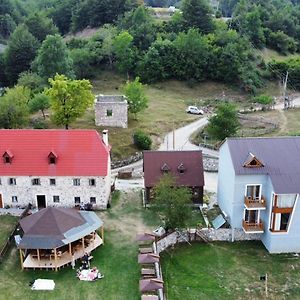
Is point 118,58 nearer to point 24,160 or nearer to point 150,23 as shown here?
point 150,23

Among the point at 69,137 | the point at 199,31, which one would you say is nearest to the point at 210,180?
the point at 69,137

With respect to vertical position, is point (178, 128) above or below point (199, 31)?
below

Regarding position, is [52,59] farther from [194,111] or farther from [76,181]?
[76,181]

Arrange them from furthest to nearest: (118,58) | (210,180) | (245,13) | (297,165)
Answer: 1. (245,13)
2. (118,58)
3. (210,180)
4. (297,165)

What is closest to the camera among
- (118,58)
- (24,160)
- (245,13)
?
(24,160)

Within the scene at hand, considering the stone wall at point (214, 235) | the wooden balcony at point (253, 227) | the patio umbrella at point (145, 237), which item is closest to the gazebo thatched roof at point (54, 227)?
the patio umbrella at point (145, 237)

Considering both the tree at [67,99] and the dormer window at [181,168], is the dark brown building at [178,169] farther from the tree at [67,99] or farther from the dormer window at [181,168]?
the tree at [67,99]

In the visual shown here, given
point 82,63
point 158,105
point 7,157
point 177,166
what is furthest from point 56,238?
point 82,63
